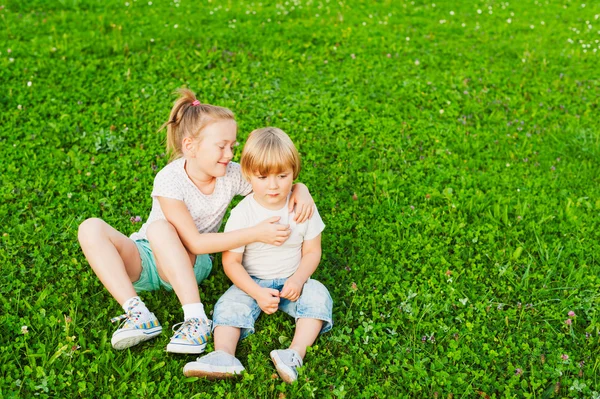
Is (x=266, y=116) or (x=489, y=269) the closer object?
(x=489, y=269)

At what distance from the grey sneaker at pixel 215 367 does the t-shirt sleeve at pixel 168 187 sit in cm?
111

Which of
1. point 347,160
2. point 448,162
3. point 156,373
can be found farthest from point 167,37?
point 156,373

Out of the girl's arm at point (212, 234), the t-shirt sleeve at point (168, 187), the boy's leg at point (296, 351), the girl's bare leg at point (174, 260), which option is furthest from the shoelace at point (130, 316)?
the boy's leg at point (296, 351)

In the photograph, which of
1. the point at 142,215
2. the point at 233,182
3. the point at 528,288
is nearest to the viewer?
the point at 233,182

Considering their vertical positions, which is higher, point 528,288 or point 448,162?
point 448,162

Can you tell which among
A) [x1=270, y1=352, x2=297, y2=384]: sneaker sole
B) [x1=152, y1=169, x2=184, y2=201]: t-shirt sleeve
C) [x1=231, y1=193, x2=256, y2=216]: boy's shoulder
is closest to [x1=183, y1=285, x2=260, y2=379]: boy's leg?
[x1=270, y1=352, x2=297, y2=384]: sneaker sole

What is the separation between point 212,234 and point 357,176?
7.90 feet

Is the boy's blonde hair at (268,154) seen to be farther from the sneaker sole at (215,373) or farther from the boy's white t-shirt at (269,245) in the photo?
the sneaker sole at (215,373)

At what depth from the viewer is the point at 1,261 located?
4672 mm

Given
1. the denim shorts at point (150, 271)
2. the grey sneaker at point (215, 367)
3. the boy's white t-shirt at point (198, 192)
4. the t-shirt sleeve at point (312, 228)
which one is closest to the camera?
the grey sneaker at point (215, 367)

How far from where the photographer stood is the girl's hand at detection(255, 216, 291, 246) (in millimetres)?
4000

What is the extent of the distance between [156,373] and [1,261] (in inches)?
69.0

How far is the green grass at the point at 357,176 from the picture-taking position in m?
4.00

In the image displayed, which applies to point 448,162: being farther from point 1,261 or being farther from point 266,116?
point 1,261
